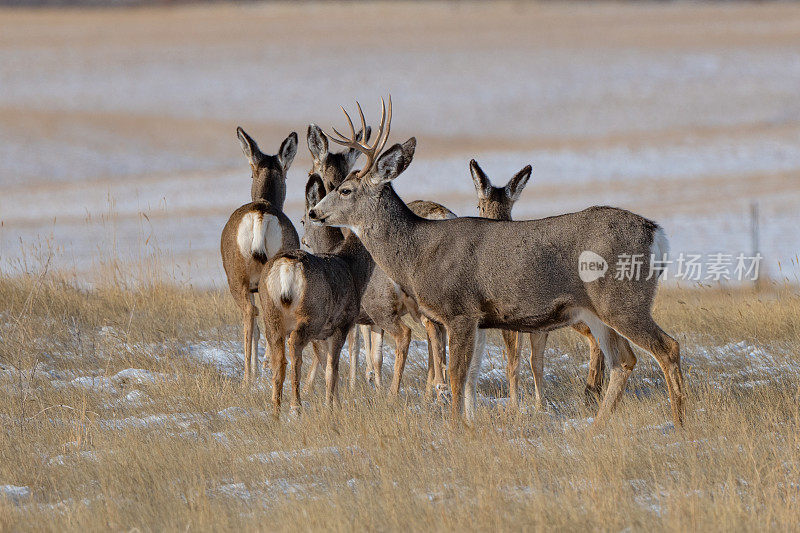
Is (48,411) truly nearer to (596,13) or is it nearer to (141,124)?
(141,124)

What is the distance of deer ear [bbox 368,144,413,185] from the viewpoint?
8.11m

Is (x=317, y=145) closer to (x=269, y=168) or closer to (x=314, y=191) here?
(x=269, y=168)

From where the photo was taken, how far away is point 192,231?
74.4 ft

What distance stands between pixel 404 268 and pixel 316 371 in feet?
6.07

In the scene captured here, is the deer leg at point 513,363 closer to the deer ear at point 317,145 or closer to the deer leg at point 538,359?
the deer leg at point 538,359

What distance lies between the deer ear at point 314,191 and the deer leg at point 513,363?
76.8 inches

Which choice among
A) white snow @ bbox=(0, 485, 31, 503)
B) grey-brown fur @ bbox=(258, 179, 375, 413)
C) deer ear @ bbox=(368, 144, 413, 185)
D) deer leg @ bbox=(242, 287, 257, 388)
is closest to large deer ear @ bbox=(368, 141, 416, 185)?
deer ear @ bbox=(368, 144, 413, 185)

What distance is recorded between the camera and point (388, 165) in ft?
27.0

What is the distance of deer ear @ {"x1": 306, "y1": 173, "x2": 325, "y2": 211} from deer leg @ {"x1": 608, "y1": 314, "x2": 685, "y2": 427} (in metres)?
3.00

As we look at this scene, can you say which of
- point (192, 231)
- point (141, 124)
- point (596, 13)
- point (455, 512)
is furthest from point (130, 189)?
point (596, 13)

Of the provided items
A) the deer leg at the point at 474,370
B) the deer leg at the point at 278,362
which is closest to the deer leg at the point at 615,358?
the deer leg at the point at 474,370

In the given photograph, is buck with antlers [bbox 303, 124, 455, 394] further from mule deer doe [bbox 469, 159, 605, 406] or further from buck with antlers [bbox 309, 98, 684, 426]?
buck with antlers [bbox 309, 98, 684, 426]

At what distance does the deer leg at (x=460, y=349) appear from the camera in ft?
25.8

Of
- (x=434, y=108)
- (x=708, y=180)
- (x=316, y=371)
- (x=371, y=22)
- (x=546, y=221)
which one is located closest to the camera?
(x=546, y=221)
